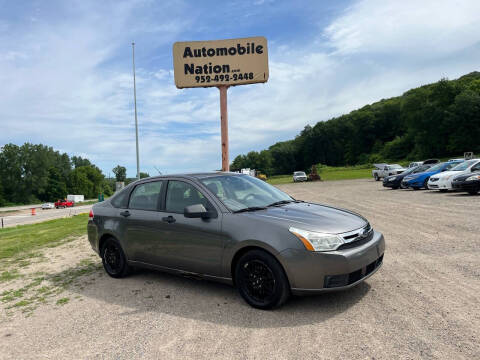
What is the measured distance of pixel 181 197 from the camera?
4.86 metres

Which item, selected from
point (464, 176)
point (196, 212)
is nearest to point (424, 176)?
point (464, 176)

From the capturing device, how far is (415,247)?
641 centimetres

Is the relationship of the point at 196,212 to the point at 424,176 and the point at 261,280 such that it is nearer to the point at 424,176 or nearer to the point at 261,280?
the point at 261,280

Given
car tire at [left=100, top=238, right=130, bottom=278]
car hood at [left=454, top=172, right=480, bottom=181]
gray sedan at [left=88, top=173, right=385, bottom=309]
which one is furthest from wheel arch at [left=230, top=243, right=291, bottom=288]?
car hood at [left=454, top=172, right=480, bottom=181]

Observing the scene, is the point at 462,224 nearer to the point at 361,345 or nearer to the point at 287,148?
the point at 361,345

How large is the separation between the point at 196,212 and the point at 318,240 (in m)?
1.46

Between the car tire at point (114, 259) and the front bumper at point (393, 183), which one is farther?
the front bumper at point (393, 183)

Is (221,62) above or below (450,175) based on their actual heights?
above

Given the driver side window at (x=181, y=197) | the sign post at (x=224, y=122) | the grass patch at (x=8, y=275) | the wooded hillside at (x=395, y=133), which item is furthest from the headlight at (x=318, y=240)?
the wooded hillside at (x=395, y=133)

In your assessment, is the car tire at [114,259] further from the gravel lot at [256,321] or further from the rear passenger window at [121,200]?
the rear passenger window at [121,200]

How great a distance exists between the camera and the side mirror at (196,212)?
167 inches

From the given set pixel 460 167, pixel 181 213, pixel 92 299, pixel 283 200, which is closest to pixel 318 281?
pixel 283 200

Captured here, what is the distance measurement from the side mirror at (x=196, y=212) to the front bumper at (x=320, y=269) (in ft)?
3.67

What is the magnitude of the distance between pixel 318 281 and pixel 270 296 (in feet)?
1.85
